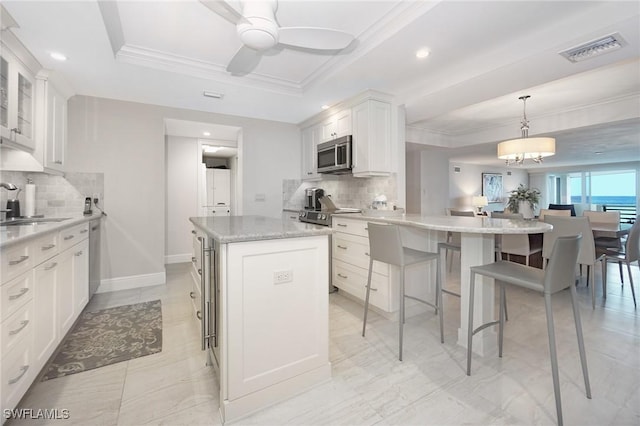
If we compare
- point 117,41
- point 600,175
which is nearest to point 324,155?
point 117,41

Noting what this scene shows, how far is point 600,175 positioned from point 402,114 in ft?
34.4

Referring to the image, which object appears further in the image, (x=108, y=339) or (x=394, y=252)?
(x=108, y=339)

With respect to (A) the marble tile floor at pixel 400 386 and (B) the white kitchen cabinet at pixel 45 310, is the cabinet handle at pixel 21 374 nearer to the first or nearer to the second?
(B) the white kitchen cabinet at pixel 45 310

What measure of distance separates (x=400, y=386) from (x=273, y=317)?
0.91m

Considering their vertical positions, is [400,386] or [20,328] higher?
[20,328]

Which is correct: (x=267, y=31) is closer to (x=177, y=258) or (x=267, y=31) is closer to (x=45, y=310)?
(x=45, y=310)

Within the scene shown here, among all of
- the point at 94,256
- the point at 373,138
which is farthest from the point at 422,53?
the point at 94,256

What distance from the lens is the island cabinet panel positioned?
144cm

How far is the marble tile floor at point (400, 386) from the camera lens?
147 cm

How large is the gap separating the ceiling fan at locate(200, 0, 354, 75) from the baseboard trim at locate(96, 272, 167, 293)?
10.7 ft

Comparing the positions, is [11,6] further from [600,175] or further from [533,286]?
[600,175]

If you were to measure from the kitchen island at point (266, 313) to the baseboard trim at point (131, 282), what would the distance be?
96.6 inches

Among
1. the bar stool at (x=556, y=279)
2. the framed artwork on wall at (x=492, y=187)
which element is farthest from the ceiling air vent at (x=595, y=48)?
the framed artwork on wall at (x=492, y=187)

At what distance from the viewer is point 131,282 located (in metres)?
3.63
